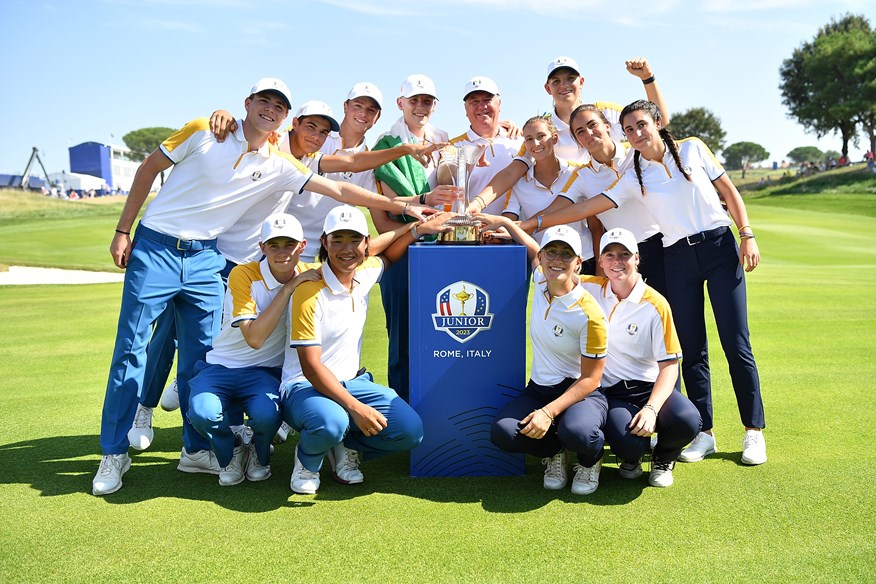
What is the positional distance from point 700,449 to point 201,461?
2.83 m

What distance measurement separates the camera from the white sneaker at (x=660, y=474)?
4.14 m

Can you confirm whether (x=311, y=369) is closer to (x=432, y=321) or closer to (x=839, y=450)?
(x=432, y=321)

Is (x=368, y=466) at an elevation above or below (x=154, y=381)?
below

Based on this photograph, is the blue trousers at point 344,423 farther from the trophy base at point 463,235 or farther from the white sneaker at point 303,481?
the trophy base at point 463,235

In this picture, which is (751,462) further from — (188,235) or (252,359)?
(188,235)

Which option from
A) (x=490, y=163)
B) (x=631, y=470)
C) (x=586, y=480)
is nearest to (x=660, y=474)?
(x=631, y=470)

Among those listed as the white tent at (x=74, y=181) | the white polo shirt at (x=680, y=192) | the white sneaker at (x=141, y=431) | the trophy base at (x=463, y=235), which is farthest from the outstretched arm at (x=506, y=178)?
the white tent at (x=74, y=181)

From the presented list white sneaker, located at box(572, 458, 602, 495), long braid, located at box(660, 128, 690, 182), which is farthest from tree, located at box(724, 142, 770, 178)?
white sneaker, located at box(572, 458, 602, 495)

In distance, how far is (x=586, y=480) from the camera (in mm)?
4109

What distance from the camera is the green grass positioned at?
317cm

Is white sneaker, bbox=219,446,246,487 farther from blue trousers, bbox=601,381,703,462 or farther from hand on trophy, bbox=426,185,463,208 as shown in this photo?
blue trousers, bbox=601,381,703,462

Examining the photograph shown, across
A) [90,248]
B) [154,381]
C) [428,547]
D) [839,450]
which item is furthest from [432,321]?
[90,248]

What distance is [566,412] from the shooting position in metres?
4.13

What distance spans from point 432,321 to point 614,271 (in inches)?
39.5
